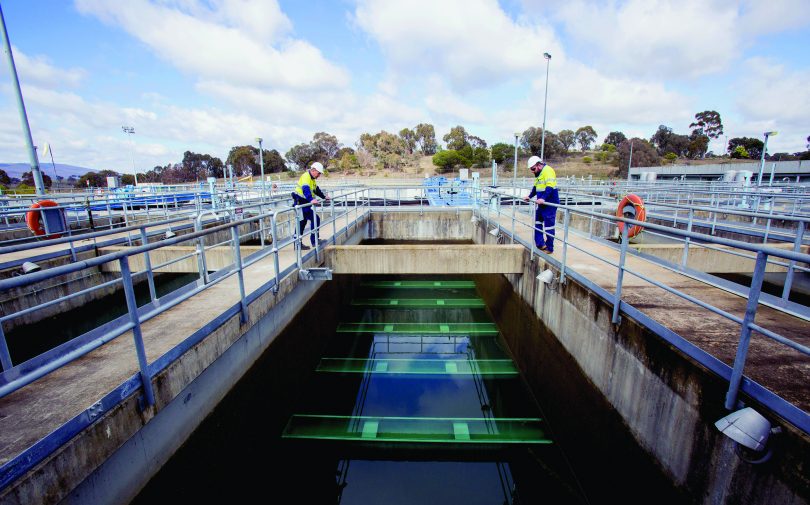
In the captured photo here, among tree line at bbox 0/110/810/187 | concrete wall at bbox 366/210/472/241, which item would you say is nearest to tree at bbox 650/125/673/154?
tree line at bbox 0/110/810/187

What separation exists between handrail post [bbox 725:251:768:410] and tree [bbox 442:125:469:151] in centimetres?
8005

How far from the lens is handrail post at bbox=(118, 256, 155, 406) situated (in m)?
2.82

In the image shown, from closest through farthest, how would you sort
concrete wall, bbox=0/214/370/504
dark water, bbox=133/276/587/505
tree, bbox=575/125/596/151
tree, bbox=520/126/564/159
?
concrete wall, bbox=0/214/370/504
dark water, bbox=133/276/587/505
tree, bbox=520/126/564/159
tree, bbox=575/125/596/151

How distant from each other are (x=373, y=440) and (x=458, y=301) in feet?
21.6

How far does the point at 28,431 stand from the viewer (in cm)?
245

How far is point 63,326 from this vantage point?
7941 mm

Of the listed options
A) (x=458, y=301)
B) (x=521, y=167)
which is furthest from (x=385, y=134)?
(x=458, y=301)

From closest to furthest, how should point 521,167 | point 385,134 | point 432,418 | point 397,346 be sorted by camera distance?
point 432,418, point 397,346, point 521,167, point 385,134

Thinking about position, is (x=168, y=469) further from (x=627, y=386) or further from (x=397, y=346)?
(x=397, y=346)

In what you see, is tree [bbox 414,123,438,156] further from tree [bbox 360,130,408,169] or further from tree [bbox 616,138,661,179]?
tree [bbox 616,138,661,179]

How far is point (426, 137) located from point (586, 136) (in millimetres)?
40707

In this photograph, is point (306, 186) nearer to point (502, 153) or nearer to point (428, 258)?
point (428, 258)

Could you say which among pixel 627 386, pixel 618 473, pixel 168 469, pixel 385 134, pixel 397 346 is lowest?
pixel 397 346

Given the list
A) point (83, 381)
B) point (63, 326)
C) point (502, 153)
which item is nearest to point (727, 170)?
point (502, 153)
